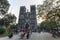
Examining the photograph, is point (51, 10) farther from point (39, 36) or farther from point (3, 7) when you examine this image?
point (3, 7)

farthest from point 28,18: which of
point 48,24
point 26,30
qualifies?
point 48,24

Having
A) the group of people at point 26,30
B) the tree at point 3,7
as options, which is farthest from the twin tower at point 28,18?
the tree at point 3,7

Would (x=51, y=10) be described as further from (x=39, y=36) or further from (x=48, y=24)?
(x=39, y=36)

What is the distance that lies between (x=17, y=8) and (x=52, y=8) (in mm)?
477

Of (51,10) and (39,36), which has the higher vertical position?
(51,10)

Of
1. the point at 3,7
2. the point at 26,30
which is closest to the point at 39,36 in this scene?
the point at 26,30

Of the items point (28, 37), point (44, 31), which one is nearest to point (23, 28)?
point (28, 37)

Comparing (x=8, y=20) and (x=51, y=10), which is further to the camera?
(x=51, y=10)

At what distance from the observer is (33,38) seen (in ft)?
4.52

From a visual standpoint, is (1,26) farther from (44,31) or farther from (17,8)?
(44,31)

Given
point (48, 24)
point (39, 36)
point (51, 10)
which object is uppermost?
point (51, 10)

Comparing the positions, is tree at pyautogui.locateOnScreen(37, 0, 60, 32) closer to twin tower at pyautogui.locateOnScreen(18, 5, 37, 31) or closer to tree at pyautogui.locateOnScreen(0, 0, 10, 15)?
twin tower at pyautogui.locateOnScreen(18, 5, 37, 31)

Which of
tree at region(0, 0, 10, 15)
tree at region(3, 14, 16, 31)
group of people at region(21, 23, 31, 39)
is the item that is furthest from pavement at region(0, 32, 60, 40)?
tree at region(0, 0, 10, 15)

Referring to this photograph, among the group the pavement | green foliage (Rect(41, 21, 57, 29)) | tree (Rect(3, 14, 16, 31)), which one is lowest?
the pavement
